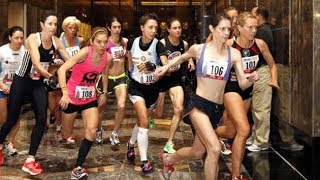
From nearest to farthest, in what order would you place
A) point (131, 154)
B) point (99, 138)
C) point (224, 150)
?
1. point (131, 154)
2. point (224, 150)
3. point (99, 138)

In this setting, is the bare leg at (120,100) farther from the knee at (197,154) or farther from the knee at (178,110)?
the knee at (197,154)

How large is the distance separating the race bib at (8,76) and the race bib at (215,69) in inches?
117

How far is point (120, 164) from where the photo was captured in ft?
19.5

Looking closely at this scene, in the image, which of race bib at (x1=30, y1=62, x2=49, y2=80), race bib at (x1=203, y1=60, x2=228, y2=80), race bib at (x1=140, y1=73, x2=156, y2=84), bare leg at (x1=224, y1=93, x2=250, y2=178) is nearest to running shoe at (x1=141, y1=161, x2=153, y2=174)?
race bib at (x1=140, y1=73, x2=156, y2=84)

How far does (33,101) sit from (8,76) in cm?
83

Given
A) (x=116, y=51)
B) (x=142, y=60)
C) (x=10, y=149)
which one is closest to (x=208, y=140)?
(x=142, y=60)

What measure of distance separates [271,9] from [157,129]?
9.94ft

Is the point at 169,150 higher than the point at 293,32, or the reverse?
the point at 293,32

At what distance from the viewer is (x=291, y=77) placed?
6.77 metres

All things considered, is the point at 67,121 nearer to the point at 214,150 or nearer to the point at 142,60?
the point at 142,60

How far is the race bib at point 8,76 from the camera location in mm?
6195

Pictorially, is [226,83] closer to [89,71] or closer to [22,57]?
[89,71]

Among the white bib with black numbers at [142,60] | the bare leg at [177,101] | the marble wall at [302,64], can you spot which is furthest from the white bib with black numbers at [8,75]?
the marble wall at [302,64]

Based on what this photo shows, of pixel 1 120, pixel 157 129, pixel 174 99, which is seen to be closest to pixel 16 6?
pixel 157 129
